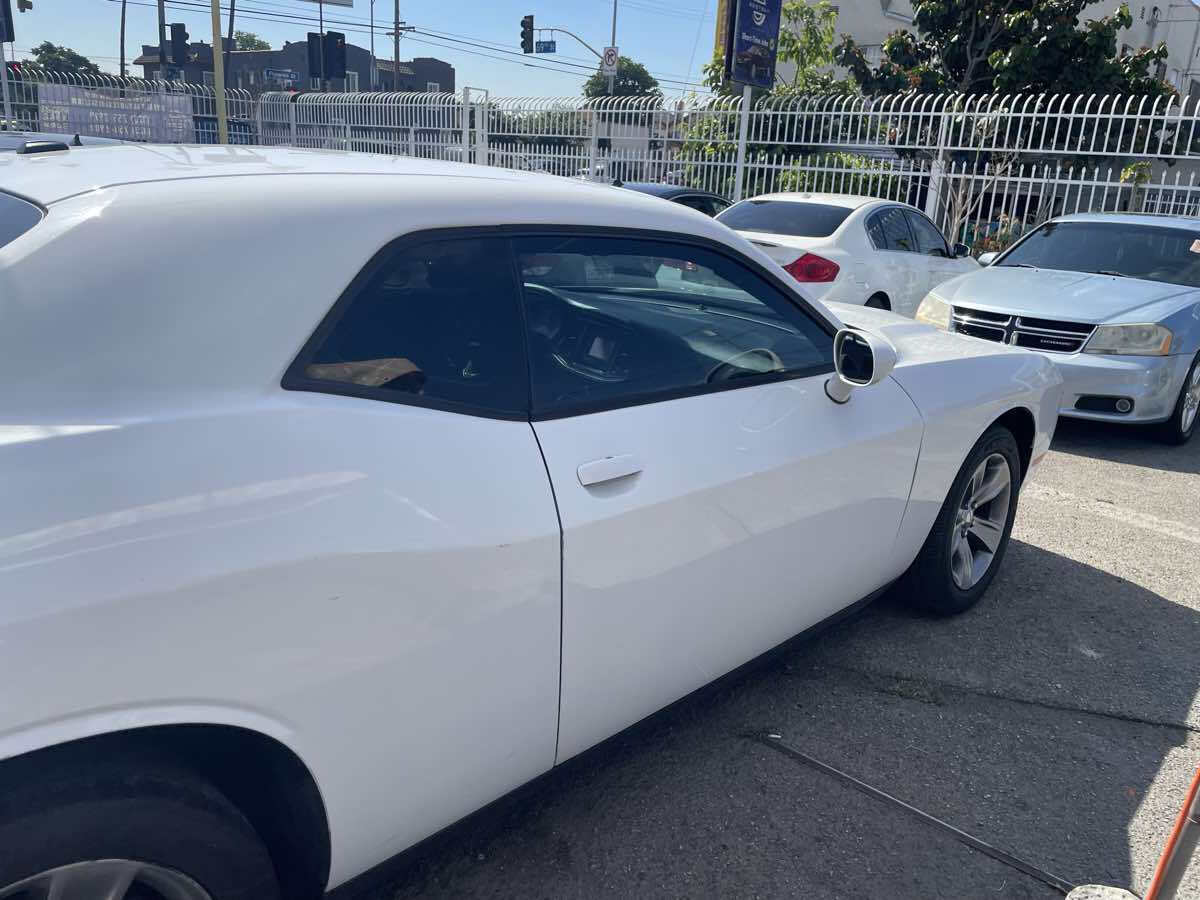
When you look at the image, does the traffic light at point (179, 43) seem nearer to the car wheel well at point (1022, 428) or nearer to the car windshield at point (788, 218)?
the car windshield at point (788, 218)

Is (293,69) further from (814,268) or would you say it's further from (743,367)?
(743,367)

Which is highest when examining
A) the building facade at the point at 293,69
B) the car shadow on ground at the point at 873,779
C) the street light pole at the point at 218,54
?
the building facade at the point at 293,69

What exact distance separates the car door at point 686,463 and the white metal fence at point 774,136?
395 inches

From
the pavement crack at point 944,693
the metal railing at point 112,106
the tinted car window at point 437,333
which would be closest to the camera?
the tinted car window at point 437,333

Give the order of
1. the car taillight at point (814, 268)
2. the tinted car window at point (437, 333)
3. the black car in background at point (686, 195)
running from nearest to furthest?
the tinted car window at point (437, 333)
the car taillight at point (814, 268)
the black car in background at point (686, 195)

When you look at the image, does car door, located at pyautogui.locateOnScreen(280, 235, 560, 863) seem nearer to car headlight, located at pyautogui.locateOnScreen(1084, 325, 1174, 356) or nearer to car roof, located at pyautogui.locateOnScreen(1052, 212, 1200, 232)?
car headlight, located at pyautogui.locateOnScreen(1084, 325, 1174, 356)

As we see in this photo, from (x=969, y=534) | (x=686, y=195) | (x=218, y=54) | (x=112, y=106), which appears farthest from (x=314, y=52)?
(x=969, y=534)

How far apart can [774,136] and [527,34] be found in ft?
72.2

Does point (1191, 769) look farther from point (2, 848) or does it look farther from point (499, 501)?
point (2, 848)

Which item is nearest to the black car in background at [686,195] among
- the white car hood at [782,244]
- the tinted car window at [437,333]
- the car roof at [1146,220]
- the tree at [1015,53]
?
the white car hood at [782,244]

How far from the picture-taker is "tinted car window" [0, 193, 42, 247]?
179 cm

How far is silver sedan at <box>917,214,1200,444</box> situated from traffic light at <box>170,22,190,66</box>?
72.1 ft

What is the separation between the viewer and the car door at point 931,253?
9.27 meters

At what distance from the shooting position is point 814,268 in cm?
802
